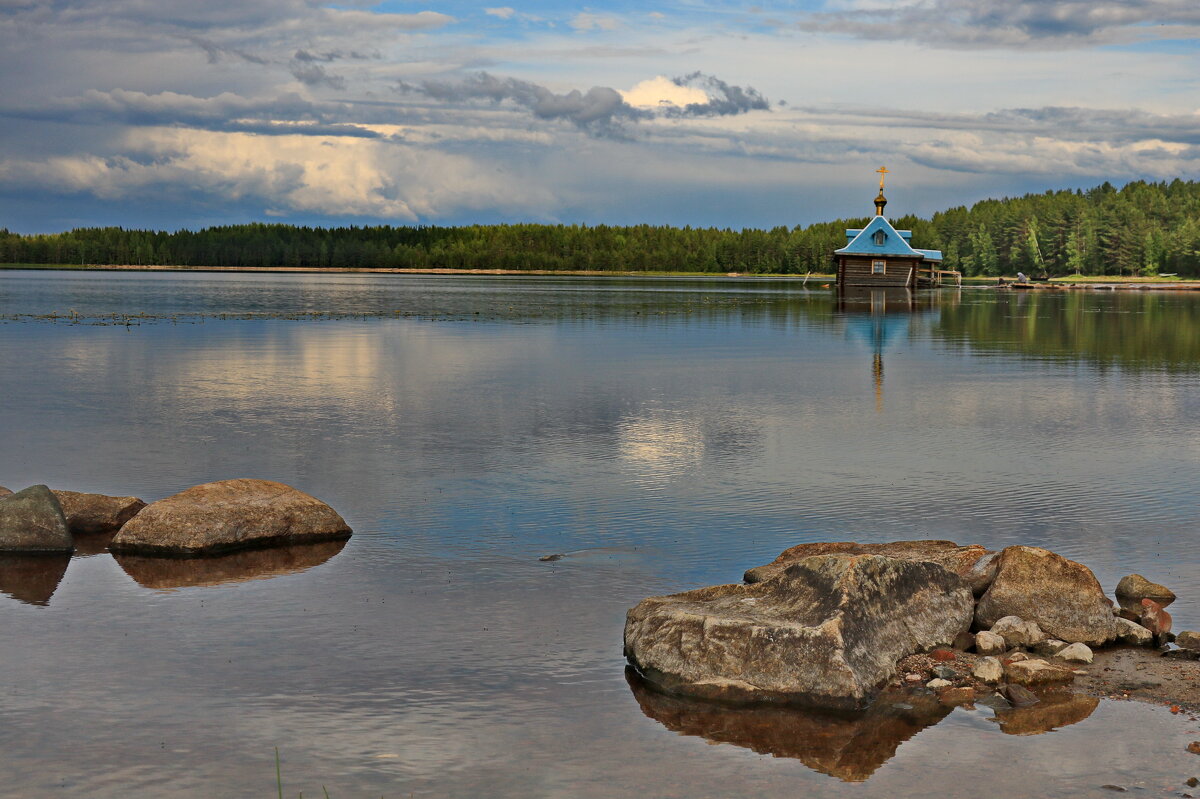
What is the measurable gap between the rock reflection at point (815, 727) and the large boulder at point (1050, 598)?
2.12m

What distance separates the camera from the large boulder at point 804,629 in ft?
36.5

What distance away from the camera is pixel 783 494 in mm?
19766

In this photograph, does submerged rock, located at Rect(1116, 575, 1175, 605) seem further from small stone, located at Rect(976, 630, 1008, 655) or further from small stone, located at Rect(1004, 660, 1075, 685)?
small stone, located at Rect(1004, 660, 1075, 685)

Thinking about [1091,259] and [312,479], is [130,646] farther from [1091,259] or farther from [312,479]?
[1091,259]

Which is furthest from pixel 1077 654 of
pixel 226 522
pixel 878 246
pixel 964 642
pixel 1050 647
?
pixel 878 246

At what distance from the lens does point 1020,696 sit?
11.1 meters

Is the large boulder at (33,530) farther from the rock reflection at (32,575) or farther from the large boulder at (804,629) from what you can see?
the large boulder at (804,629)

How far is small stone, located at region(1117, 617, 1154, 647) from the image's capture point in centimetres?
1233

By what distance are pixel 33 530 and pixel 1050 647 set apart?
1308cm

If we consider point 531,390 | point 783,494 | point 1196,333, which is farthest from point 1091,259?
point 783,494

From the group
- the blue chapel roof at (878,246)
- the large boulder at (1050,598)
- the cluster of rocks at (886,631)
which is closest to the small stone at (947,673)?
the cluster of rocks at (886,631)

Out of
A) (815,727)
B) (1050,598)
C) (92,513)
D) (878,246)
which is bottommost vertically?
(815,727)

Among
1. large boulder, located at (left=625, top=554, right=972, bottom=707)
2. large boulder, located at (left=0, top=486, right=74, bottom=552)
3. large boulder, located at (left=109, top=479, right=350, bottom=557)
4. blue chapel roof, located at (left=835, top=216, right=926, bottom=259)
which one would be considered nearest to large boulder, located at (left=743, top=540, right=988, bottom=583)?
large boulder, located at (left=625, top=554, right=972, bottom=707)

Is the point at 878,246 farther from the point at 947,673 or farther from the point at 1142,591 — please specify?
the point at 947,673
